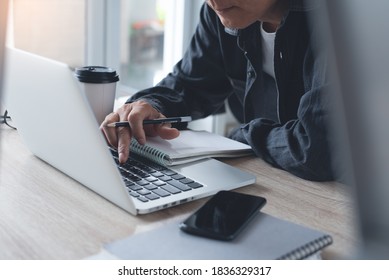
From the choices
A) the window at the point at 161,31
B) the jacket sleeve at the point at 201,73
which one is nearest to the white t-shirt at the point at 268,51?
the jacket sleeve at the point at 201,73

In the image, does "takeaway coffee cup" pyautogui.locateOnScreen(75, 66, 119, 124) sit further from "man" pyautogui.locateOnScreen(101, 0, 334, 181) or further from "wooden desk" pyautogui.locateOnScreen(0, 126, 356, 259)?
"wooden desk" pyautogui.locateOnScreen(0, 126, 356, 259)

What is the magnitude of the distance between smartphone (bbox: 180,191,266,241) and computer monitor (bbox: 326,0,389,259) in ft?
0.84

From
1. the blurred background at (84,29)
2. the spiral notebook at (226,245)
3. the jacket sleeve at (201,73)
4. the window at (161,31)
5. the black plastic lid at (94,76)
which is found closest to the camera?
the spiral notebook at (226,245)

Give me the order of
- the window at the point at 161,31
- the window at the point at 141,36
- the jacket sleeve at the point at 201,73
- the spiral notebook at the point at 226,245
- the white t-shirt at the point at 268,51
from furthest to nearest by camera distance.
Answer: the window at the point at 141,36 → the window at the point at 161,31 → the jacket sleeve at the point at 201,73 → the white t-shirt at the point at 268,51 → the spiral notebook at the point at 226,245


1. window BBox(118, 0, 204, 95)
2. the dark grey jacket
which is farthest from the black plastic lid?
window BBox(118, 0, 204, 95)

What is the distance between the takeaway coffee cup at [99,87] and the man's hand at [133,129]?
0.07 metres

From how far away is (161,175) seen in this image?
81 centimetres

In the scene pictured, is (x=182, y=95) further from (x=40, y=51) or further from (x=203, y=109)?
(x=40, y=51)

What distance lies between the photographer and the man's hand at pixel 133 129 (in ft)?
3.04

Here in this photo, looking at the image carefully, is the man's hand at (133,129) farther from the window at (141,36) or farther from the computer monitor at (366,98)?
the window at (141,36)

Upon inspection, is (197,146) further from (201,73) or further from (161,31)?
(161,31)

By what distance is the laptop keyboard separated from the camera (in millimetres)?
733
